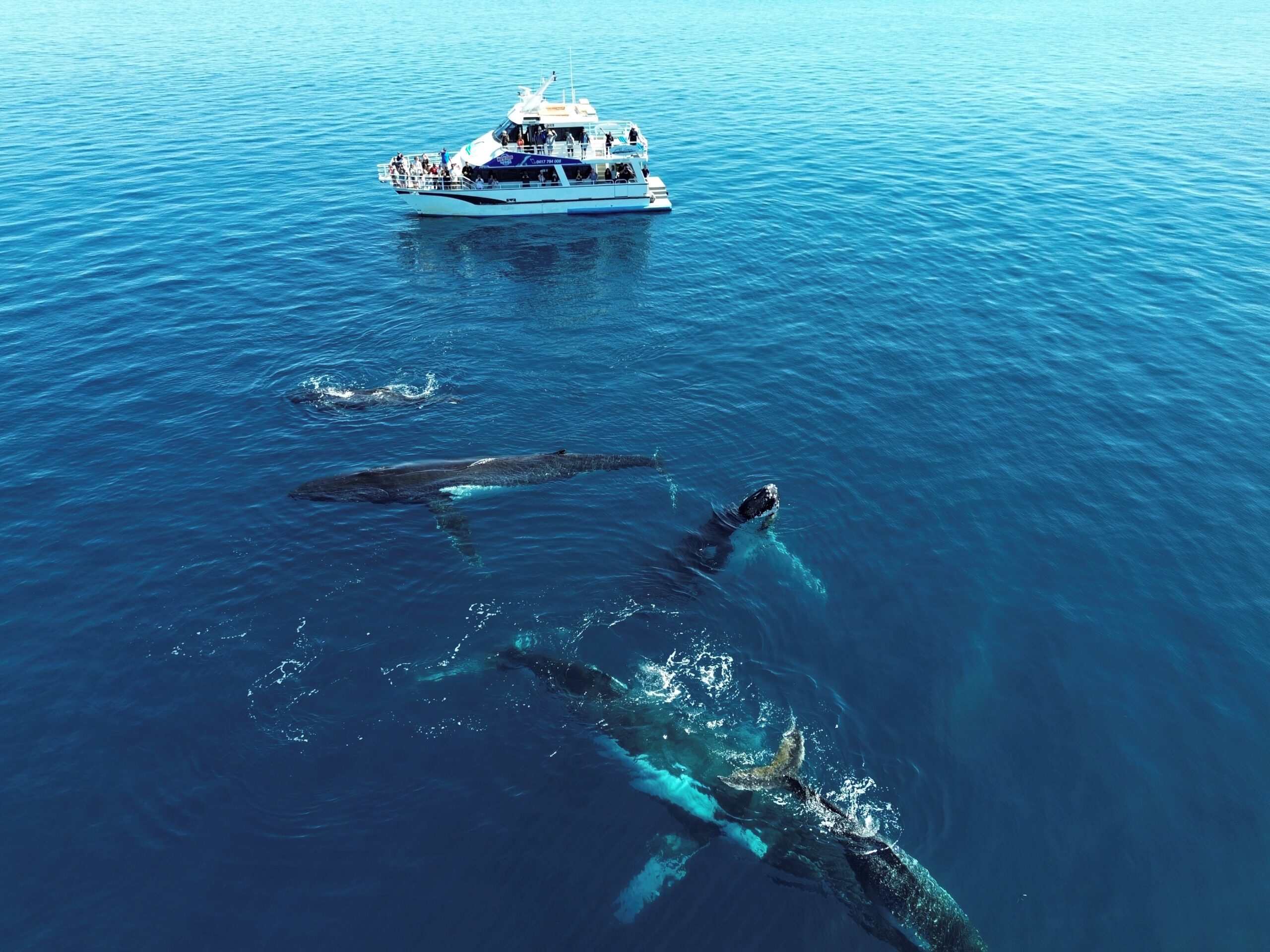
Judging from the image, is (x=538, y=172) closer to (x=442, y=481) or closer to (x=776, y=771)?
(x=442, y=481)

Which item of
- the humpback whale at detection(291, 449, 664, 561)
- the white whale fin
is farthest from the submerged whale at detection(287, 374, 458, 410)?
the white whale fin

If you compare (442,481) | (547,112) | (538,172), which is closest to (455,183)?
(538,172)

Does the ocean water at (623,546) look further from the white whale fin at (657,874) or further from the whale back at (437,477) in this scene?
the whale back at (437,477)

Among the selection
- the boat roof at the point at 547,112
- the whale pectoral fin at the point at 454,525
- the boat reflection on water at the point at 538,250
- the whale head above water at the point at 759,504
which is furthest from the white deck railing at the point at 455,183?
the whale head above water at the point at 759,504

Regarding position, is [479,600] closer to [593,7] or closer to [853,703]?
[853,703]

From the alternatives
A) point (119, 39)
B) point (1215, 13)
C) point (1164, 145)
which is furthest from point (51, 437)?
point (1215, 13)

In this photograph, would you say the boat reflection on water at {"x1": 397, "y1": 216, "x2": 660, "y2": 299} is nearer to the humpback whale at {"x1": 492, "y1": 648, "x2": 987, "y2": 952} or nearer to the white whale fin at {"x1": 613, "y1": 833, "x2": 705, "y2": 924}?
the humpback whale at {"x1": 492, "y1": 648, "x2": 987, "y2": 952}
